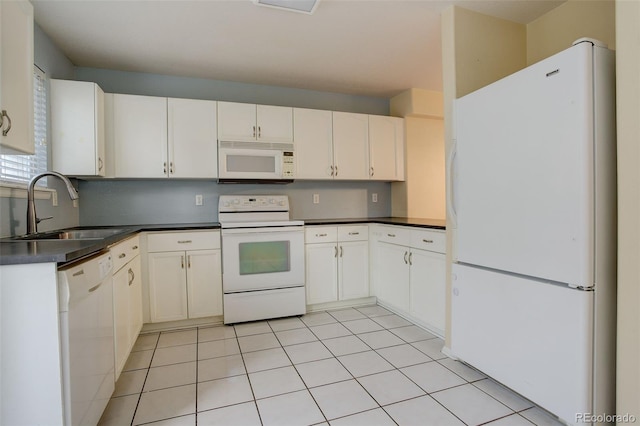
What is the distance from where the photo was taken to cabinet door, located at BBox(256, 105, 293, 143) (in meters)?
3.28

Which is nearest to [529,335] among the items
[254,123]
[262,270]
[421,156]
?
[262,270]

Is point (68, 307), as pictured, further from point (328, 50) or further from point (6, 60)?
point (328, 50)

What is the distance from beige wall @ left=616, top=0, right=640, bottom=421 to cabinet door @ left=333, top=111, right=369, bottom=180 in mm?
2438

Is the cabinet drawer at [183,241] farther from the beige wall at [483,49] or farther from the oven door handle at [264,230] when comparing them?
the beige wall at [483,49]

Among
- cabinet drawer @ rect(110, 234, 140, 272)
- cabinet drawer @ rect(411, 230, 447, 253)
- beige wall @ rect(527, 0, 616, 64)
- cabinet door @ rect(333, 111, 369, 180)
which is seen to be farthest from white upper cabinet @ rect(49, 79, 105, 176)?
beige wall @ rect(527, 0, 616, 64)

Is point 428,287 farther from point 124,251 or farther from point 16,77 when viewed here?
point 16,77

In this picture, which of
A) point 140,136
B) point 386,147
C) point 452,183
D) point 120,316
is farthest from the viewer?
point 386,147

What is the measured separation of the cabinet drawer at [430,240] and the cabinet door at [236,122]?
1806 mm

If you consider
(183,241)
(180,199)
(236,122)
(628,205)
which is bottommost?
(183,241)

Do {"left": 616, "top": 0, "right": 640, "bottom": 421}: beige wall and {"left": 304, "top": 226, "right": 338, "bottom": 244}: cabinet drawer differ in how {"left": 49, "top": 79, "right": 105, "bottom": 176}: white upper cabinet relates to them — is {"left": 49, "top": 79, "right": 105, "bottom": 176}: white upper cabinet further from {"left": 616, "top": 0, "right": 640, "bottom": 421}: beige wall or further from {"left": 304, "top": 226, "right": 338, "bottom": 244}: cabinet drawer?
{"left": 616, "top": 0, "right": 640, "bottom": 421}: beige wall

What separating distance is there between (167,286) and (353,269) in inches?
68.3

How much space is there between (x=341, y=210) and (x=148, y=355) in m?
2.44

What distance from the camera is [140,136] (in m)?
2.95

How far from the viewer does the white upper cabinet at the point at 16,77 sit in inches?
53.4
